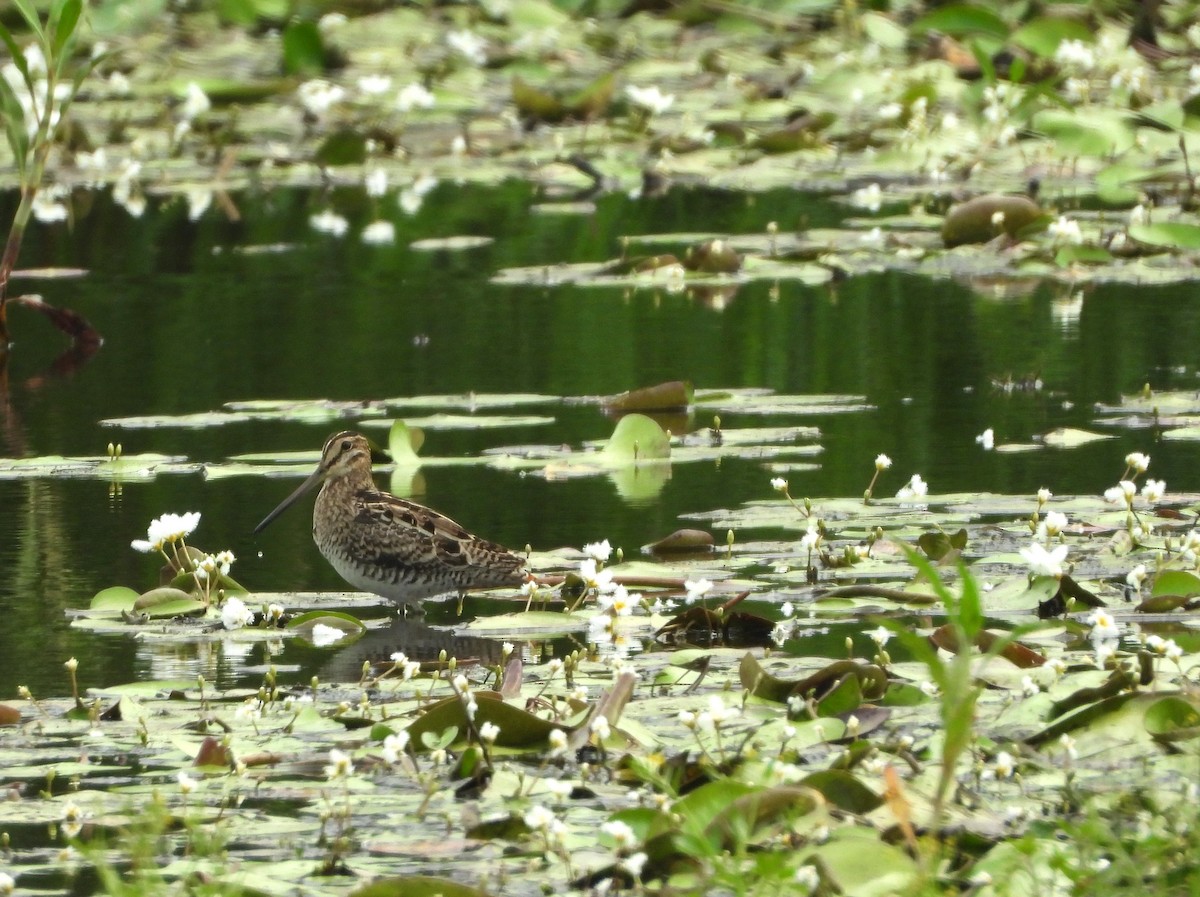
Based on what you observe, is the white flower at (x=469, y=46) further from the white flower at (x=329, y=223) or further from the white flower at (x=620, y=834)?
the white flower at (x=620, y=834)

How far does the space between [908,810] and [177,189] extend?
13044 millimetres

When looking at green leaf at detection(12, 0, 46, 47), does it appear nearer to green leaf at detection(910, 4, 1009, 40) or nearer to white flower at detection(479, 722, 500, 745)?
white flower at detection(479, 722, 500, 745)

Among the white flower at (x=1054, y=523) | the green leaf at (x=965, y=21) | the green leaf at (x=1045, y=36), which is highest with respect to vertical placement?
the green leaf at (x=965, y=21)

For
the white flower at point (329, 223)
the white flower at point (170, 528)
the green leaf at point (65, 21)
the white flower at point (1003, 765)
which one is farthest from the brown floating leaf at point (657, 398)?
the white flower at point (329, 223)

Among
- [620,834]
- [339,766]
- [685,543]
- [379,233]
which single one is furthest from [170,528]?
[379,233]

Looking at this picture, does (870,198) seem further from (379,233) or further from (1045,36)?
A: (1045,36)

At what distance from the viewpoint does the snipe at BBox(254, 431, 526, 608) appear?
6840mm

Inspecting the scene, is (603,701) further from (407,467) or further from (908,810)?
(407,467)

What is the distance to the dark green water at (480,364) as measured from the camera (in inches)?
307

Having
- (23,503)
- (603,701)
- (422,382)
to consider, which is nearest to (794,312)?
(422,382)

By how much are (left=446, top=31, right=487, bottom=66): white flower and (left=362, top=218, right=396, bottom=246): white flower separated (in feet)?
18.1

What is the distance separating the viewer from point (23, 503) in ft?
27.7

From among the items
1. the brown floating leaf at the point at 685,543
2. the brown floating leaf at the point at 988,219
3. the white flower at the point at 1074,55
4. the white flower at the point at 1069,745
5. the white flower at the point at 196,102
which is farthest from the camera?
the white flower at the point at 196,102

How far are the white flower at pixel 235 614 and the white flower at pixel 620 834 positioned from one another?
227 centimetres
